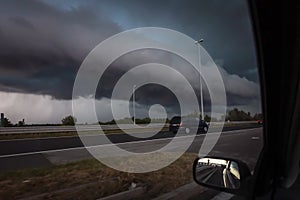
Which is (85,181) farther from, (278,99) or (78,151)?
(78,151)

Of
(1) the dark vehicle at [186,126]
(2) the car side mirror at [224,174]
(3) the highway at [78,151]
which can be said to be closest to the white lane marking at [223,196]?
(3) the highway at [78,151]

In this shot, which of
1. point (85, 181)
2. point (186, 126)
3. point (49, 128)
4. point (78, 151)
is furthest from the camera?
point (49, 128)

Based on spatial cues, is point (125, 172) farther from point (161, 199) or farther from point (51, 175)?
point (161, 199)

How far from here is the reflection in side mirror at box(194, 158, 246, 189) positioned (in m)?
2.06

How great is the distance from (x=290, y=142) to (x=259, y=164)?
256 mm

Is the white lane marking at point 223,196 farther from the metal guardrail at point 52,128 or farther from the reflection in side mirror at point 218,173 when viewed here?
the metal guardrail at point 52,128

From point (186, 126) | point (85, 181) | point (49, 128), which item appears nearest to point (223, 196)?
point (85, 181)

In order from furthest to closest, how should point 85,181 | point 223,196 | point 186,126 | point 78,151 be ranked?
point 186,126, point 78,151, point 85,181, point 223,196

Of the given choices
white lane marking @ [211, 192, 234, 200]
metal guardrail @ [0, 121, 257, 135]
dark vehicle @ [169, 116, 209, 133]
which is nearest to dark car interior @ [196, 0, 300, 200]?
white lane marking @ [211, 192, 234, 200]

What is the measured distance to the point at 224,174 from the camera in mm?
2199

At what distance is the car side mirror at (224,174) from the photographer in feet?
6.55

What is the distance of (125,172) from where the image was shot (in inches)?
303

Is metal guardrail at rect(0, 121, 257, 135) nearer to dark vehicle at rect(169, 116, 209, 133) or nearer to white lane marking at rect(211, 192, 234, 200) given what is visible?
dark vehicle at rect(169, 116, 209, 133)

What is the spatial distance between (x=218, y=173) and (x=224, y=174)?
0.27ft
